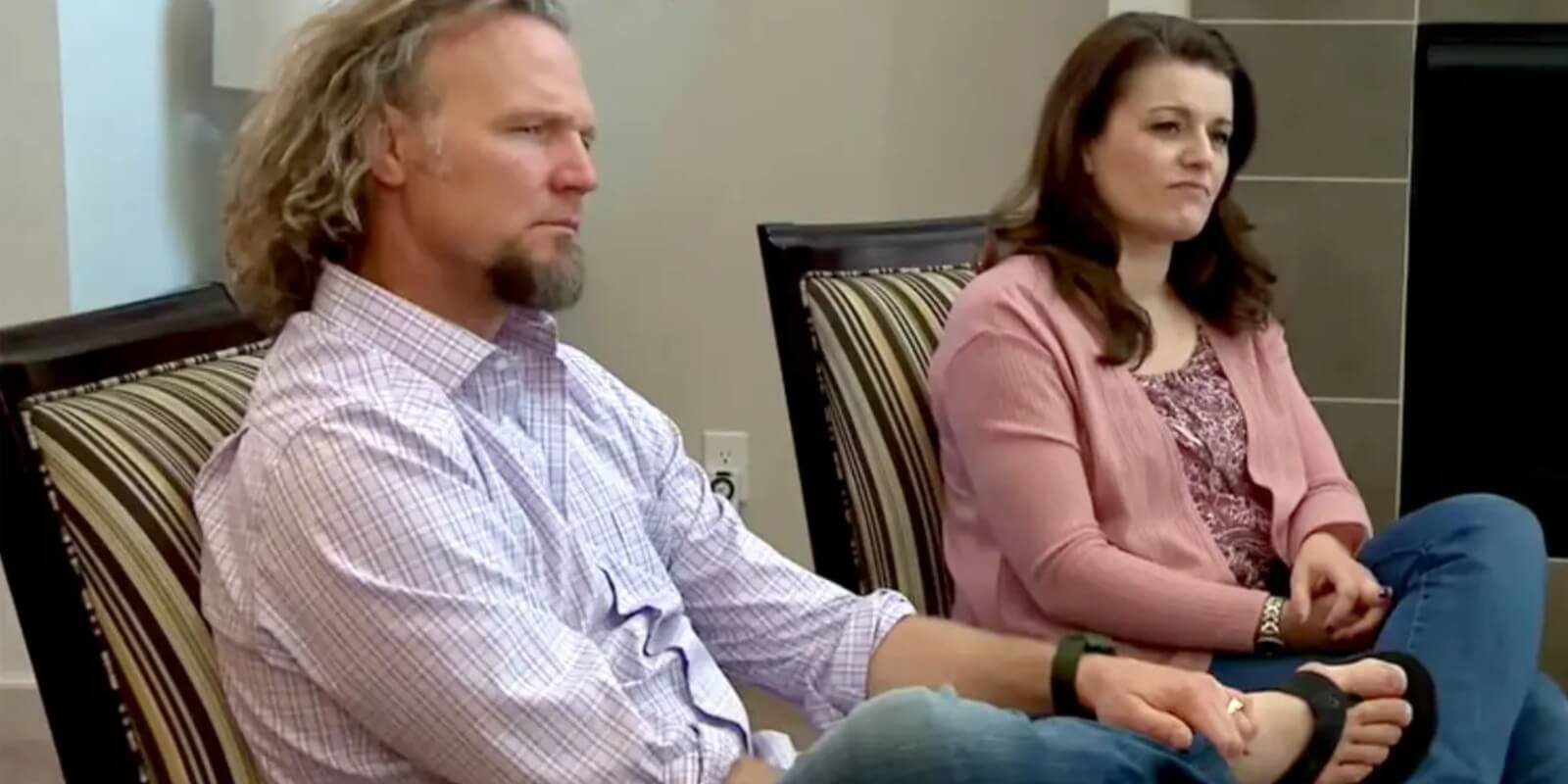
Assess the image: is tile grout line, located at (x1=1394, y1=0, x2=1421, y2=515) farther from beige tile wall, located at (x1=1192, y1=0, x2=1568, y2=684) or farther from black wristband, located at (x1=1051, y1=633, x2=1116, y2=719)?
black wristband, located at (x1=1051, y1=633, x2=1116, y2=719)

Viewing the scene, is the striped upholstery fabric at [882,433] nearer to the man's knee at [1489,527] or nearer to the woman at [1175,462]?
the woman at [1175,462]

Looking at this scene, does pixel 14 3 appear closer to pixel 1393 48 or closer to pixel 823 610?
pixel 823 610

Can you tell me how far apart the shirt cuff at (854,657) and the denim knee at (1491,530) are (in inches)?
20.2

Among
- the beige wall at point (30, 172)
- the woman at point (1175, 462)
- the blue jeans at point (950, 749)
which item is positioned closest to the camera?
the blue jeans at point (950, 749)

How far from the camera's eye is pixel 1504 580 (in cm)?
159

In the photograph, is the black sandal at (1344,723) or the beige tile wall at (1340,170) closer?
the black sandal at (1344,723)

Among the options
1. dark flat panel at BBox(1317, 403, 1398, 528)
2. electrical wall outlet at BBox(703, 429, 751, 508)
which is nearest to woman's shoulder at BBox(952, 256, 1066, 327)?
dark flat panel at BBox(1317, 403, 1398, 528)

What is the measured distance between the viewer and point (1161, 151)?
181 centimetres

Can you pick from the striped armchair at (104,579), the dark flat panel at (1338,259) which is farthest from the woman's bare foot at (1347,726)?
the dark flat panel at (1338,259)

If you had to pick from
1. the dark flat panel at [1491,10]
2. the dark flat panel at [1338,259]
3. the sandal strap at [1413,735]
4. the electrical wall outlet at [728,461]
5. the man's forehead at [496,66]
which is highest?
the dark flat panel at [1491,10]

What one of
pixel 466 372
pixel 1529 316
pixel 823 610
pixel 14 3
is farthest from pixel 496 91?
pixel 1529 316

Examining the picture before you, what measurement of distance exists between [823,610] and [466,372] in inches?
14.5

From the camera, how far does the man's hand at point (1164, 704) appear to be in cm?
125

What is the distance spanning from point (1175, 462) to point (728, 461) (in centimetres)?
139
